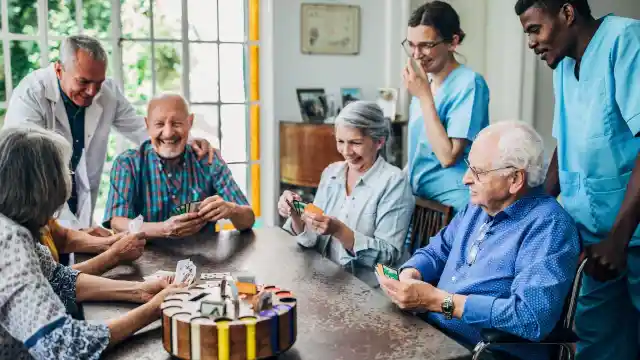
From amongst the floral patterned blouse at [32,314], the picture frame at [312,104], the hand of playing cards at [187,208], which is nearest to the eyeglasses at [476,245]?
the floral patterned blouse at [32,314]

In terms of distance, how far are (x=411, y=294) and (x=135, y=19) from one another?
3.34 meters

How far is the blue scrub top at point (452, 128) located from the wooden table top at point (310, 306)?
61 cm

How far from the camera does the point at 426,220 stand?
2.47 meters

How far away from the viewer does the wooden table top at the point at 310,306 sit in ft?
4.52

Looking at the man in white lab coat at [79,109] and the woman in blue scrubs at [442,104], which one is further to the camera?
the man in white lab coat at [79,109]

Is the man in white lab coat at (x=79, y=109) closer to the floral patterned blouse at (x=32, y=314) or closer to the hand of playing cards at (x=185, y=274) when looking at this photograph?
the hand of playing cards at (x=185, y=274)

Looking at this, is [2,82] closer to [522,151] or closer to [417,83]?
[417,83]

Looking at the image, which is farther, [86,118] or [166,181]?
[86,118]

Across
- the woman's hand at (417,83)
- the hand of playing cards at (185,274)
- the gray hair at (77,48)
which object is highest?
the gray hair at (77,48)

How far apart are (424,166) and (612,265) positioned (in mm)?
1004

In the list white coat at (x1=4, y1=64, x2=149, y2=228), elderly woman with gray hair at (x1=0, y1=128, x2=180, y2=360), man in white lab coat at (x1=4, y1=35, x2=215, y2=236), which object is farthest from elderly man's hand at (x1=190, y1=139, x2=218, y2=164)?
elderly woman with gray hair at (x1=0, y1=128, x2=180, y2=360)

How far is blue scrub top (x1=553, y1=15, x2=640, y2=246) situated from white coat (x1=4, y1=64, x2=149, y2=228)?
199 centimetres

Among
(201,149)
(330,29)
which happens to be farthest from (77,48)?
(330,29)

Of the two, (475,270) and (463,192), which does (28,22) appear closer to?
(463,192)
